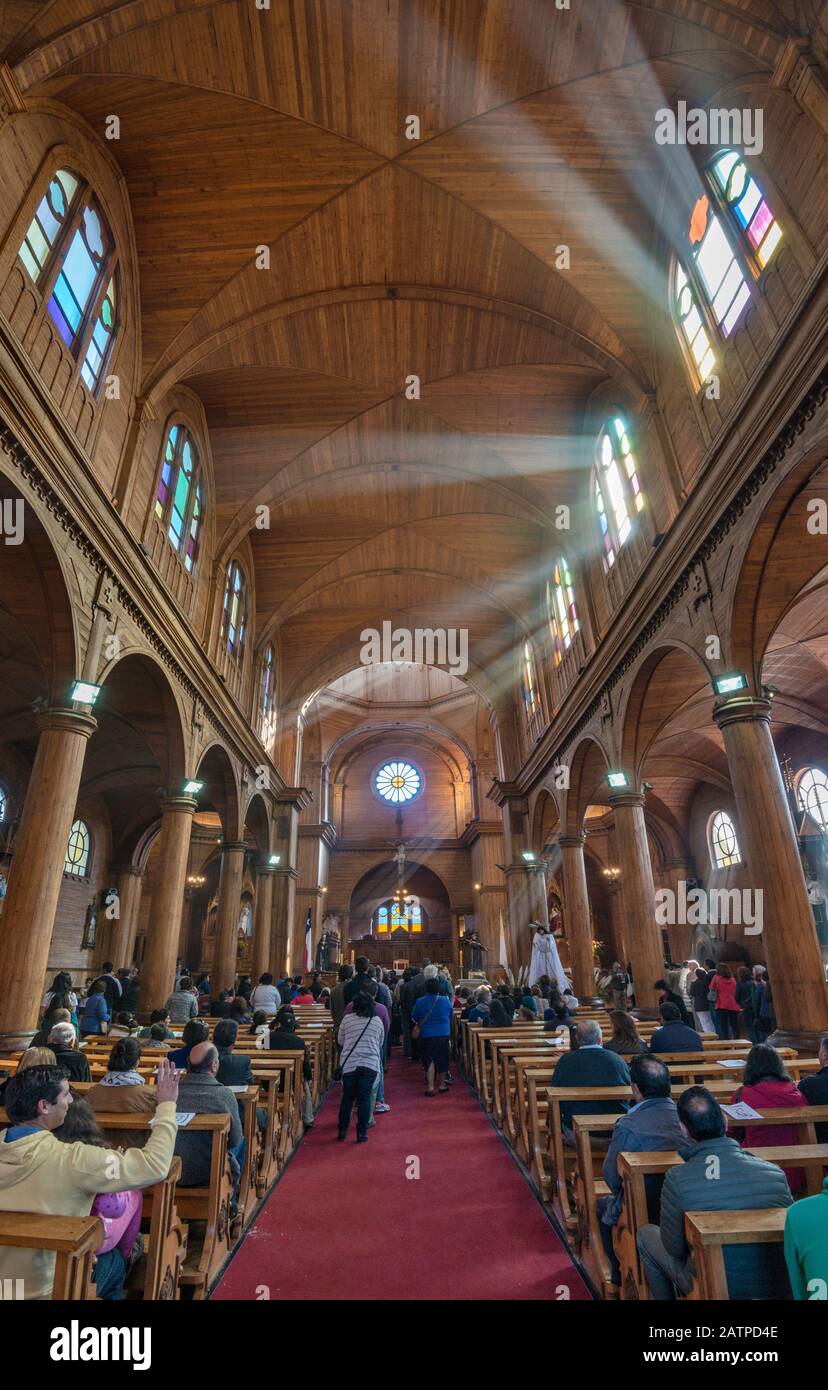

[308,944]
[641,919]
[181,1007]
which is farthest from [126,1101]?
[308,944]

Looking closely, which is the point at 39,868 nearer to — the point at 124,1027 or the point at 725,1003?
the point at 124,1027

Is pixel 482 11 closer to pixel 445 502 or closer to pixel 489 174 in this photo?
pixel 489 174

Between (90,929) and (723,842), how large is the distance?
20.1 m

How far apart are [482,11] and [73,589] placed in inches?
347

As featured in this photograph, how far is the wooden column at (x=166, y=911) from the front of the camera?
11.8 meters

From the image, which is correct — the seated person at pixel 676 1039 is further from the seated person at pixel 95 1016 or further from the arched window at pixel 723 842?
the arched window at pixel 723 842

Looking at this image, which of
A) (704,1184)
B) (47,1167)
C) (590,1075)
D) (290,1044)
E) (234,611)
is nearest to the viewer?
(47,1167)

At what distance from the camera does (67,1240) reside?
2307 mm

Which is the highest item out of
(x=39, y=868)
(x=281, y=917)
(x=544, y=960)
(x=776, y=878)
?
(x=281, y=917)

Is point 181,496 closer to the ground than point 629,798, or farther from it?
farther from it

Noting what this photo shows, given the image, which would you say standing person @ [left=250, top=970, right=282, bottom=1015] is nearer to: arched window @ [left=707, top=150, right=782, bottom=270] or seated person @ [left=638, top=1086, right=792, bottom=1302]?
seated person @ [left=638, top=1086, right=792, bottom=1302]

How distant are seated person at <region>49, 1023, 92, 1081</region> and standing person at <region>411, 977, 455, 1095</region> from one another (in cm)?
492

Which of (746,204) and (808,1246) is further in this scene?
(746,204)

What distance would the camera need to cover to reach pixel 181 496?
Answer: 1380 centimetres
